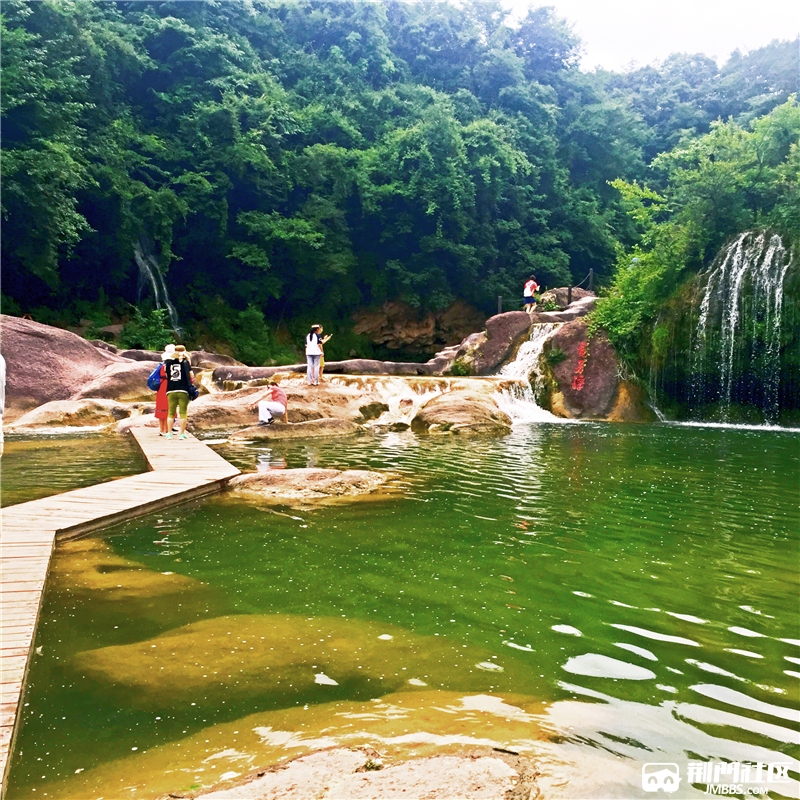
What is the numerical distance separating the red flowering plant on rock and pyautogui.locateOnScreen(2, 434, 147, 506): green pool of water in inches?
501

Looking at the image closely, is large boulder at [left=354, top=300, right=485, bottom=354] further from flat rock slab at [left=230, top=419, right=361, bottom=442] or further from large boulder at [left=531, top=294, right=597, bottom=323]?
flat rock slab at [left=230, top=419, right=361, bottom=442]

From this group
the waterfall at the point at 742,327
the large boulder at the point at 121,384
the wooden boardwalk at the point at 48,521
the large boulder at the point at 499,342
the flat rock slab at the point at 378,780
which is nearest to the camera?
the flat rock slab at the point at 378,780

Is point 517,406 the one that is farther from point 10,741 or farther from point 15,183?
point 10,741

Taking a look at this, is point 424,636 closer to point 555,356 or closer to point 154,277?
point 555,356

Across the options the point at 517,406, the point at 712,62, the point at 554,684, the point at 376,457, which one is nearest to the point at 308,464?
the point at 376,457

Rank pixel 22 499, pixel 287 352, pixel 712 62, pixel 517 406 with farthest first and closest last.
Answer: pixel 712 62, pixel 287 352, pixel 517 406, pixel 22 499

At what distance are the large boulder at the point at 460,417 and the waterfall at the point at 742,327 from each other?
298 inches

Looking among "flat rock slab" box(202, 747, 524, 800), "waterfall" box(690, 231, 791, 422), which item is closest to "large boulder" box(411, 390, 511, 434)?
"waterfall" box(690, 231, 791, 422)

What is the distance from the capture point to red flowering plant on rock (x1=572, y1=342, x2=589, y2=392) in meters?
20.3

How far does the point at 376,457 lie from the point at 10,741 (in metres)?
7.85

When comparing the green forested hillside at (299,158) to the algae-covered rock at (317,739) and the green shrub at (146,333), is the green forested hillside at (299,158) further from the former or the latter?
the algae-covered rock at (317,739)

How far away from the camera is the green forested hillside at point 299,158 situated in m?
23.3

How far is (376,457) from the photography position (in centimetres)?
1021

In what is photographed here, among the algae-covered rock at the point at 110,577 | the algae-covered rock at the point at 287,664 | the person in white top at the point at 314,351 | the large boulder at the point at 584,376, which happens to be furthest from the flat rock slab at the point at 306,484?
the large boulder at the point at 584,376
